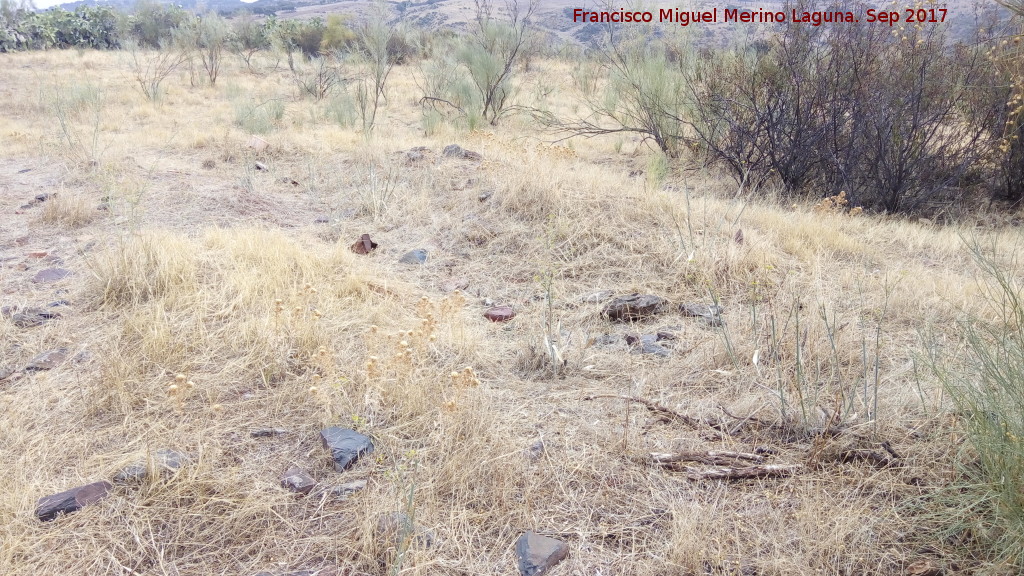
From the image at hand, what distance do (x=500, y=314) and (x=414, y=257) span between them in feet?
3.93

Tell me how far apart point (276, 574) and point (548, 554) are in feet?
2.48

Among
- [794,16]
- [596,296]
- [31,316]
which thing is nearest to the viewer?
[31,316]

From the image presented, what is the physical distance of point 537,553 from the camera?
179 centimetres

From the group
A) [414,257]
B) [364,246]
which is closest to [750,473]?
[414,257]

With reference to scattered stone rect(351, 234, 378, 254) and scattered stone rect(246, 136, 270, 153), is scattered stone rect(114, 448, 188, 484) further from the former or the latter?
scattered stone rect(246, 136, 270, 153)

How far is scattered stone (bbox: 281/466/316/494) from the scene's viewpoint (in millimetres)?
Result: 2062

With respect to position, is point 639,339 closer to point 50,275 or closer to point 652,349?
point 652,349

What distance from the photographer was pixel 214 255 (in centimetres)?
384

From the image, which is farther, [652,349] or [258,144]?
[258,144]

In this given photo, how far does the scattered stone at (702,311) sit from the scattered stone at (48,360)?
3106 mm

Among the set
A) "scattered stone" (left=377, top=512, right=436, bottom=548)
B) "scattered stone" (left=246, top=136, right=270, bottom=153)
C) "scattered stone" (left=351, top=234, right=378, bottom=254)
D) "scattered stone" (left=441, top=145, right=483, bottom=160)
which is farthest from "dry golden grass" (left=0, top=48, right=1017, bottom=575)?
"scattered stone" (left=246, top=136, right=270, bottom=153)

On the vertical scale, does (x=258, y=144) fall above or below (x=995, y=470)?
above

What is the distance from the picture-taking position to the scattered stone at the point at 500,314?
3.54 m

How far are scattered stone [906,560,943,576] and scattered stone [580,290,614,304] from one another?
7.14ft
